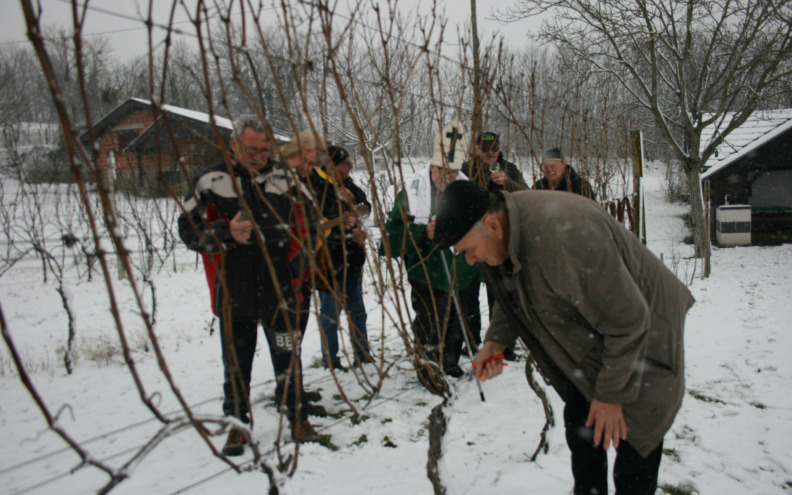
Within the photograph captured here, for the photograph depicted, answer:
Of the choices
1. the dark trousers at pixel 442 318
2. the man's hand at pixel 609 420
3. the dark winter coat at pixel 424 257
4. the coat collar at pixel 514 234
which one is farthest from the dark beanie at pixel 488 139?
the man's hand at pixel 609 420

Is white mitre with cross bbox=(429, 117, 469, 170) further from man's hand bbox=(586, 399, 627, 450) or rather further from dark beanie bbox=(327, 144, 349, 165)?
man's hand bbox=(586, 399, 627, 450)

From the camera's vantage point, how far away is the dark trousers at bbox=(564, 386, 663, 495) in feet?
5.58

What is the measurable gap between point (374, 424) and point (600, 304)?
2.11 m

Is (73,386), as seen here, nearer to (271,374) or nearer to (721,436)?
(271,374)

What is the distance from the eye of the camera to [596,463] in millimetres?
1874

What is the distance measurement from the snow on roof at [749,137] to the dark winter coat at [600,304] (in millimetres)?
12027

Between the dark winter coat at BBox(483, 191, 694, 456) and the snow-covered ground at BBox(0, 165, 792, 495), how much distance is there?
2.38 ft

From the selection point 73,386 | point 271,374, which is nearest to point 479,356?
point 271,374

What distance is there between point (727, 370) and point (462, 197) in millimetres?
3756

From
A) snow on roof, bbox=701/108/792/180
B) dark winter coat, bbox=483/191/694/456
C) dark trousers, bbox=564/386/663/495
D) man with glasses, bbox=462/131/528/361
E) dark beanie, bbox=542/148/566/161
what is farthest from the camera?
snow on roof, bbox=701/108/792/180

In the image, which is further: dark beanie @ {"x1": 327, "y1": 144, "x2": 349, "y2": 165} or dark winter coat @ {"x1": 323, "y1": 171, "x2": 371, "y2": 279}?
dark winter coat @ {"x1": 323, "y1": 171, "x2": 371, "y2": 279}

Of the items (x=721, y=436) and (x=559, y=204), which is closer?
(x=559, y=204)

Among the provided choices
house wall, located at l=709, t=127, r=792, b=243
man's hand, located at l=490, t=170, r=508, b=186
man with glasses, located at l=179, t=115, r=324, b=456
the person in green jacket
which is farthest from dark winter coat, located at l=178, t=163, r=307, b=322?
house wall, located at l=709, t=127, r=792, b=243

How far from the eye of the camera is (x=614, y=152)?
16.8ft
